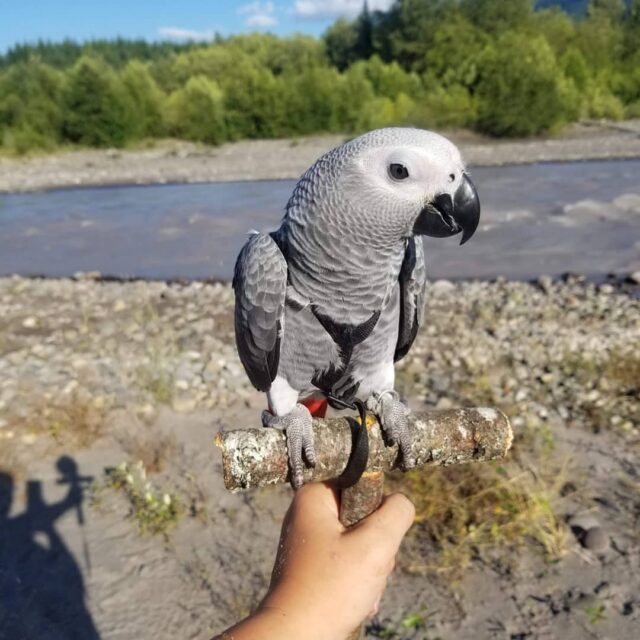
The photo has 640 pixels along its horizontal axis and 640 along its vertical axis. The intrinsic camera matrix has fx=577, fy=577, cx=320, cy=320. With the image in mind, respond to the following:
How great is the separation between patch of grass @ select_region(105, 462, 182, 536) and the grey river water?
465 cm

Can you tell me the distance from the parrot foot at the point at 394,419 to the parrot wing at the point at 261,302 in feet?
1.32

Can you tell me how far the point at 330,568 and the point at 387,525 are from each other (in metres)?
0.20

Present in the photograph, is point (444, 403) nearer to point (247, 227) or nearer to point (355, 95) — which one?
point (247, 227)

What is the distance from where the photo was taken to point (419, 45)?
1224 inches

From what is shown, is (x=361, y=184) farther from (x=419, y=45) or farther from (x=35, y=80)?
(x=419, y=45)

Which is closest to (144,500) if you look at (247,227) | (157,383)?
(157,383)

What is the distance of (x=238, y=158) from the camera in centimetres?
2166

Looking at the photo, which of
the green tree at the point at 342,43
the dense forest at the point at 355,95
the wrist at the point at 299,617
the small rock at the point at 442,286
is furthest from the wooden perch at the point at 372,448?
the green tree at the point at 342,43

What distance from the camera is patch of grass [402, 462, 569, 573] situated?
3232 mm

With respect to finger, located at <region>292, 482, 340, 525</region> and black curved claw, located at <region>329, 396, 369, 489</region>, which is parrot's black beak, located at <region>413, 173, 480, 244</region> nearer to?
black curved claw, located at <region>329, 396, 369, 489</region>

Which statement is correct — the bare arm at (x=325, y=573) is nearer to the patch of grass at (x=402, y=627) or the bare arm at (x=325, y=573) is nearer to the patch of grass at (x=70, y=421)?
the patch of grass at (x=402, y=627)

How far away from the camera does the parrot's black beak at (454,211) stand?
5.62 feet

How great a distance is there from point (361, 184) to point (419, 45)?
33164 mm

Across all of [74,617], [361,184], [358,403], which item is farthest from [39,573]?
[361,184]
